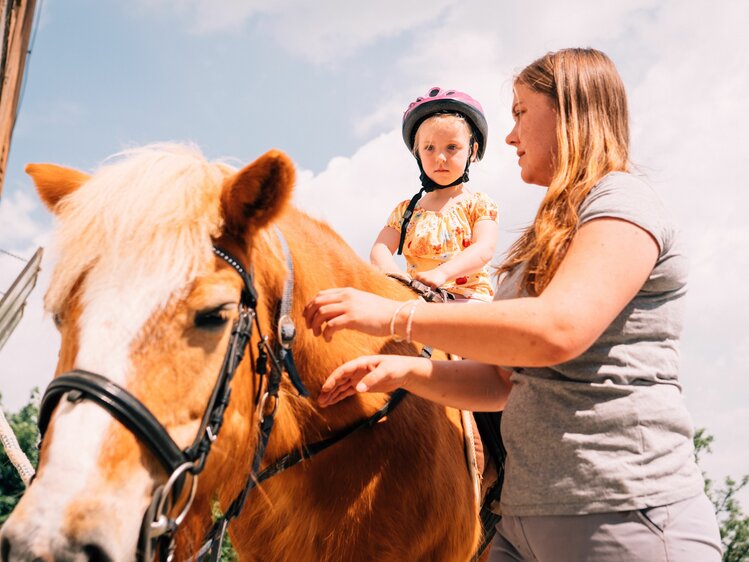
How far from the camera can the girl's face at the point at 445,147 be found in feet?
14.1

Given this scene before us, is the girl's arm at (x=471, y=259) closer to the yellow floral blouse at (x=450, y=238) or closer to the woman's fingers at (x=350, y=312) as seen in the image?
the yellow floral blouse at (x=450, y=238)

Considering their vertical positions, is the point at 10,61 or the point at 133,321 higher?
the point at 10,61

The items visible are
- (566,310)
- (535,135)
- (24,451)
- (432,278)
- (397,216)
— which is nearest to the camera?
(566,310)

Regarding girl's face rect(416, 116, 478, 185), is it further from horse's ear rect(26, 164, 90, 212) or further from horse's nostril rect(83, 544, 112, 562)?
horse's nostril rect(83, 544, 112, 562)

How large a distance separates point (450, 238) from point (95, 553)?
2.99 m

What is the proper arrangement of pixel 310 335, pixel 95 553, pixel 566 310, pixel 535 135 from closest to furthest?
pixel 95 553
pixel 566 310
pixel 535 135
pixel 310 335

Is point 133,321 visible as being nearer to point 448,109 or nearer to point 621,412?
point 621,412

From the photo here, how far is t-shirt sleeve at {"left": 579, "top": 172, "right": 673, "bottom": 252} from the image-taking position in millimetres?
1791

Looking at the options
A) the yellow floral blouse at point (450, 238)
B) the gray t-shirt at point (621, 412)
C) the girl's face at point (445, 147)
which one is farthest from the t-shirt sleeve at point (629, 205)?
the girl's face at point (445, 147)

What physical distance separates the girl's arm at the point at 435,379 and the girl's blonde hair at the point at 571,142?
40cm

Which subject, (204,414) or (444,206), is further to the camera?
(444,206)

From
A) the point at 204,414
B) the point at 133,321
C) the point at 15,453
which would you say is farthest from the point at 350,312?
the point at 15,453

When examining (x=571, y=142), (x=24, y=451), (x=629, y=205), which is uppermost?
(x=571, y=142)

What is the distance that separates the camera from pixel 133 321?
1759mm
